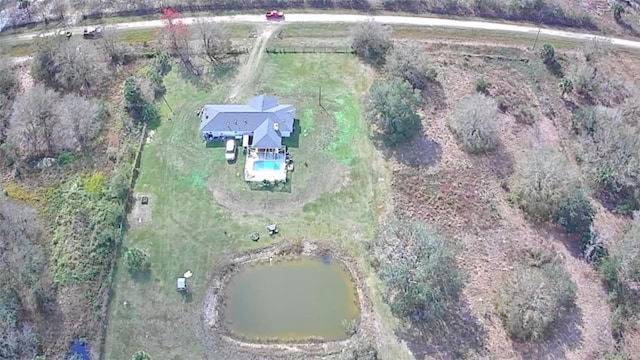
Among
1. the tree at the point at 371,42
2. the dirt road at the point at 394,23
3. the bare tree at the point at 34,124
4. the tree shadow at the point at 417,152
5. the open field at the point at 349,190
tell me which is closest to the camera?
the open field at the point at 349,190

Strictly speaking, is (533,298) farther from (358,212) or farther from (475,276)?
(358,212)

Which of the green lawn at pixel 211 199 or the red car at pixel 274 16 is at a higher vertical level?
the red car at pixel 274 16

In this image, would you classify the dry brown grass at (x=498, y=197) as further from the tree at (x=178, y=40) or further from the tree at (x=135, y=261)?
the tree at (x=178, y=40)

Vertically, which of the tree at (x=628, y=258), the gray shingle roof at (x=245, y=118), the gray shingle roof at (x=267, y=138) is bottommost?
the tree at (x=628, y=258)

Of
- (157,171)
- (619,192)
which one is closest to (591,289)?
(619,192)

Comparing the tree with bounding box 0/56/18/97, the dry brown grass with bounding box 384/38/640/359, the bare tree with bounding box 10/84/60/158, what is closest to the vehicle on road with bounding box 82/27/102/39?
the tree with bounding box 0/56/18/97

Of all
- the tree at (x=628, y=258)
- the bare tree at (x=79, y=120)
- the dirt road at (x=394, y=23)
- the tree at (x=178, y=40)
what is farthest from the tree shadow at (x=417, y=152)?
the bare tree at (x=79, y=120)

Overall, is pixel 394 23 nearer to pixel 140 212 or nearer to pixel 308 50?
pixel 308 50
